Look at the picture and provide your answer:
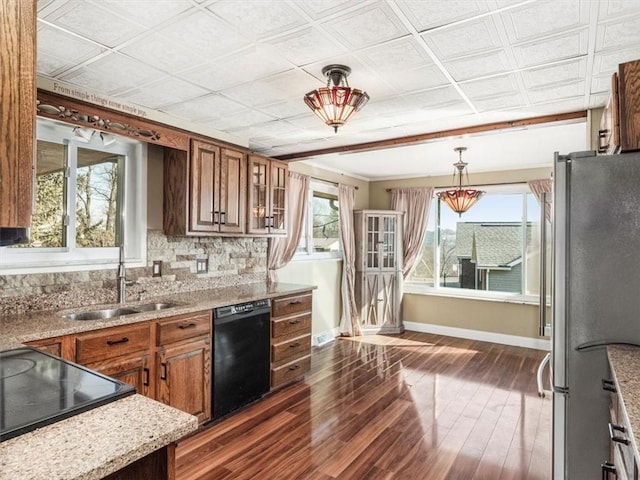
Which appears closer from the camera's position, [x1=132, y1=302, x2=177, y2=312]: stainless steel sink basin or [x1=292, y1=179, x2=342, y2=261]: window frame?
[x1=132, y1=302, x2=177, y2=312]: stainless steel sink basin

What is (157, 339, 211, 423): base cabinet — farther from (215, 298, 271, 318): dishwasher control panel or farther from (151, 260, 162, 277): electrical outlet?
(151, 260, 162, 277): electrical outlet

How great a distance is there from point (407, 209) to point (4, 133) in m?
5.90

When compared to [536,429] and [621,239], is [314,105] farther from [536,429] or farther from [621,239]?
[536,429]

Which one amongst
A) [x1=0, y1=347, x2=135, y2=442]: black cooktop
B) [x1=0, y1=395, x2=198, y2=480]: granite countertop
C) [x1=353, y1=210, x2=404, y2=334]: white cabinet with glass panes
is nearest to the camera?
[x1=0, y1=395, x2=198, y2=480]: granite countertop

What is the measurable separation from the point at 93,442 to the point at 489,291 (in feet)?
18.4

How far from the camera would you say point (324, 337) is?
17.5 feet

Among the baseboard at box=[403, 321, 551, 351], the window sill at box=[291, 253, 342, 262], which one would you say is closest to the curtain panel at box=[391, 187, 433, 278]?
the baseboard at box=[403, 321, 551, 351]

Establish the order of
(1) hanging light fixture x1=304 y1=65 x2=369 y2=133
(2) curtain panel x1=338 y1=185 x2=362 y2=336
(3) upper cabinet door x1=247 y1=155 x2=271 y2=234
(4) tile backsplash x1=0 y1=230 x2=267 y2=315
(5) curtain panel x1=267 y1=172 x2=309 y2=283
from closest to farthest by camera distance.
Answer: (1) hanging light fixture x1=304 y1=65 x2=369 y2=133, (4) tile backsplash x1=0 y1=230 x2=267 y2=315, (3) upper cabinet door x1=247 y1=155 x2=271 y2=234, (5) curtain panel x1=267 y1=172 x2=309 y2=283, (2) curtain panel x1=338 y1=185 x2=362 y2=336

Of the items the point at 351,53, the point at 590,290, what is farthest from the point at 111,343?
the point at 590,290

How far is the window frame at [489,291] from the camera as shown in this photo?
532 cm

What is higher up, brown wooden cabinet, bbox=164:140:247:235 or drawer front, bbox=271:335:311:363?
brown wooden cabinet, bbox=164:140:247:235

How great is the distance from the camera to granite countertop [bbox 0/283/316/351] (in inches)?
77.0

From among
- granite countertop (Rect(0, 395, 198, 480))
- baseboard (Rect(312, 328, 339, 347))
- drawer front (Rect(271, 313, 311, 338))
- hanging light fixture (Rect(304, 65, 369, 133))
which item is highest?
hanging light fixture (Rect(304, 65, 369, 133))

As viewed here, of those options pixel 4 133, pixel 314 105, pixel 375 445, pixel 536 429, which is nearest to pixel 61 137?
pixel 314 105
